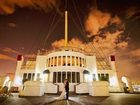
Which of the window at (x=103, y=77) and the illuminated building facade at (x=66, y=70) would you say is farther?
the window at (x=103, y=77)

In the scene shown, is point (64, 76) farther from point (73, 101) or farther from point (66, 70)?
point (73, 101)

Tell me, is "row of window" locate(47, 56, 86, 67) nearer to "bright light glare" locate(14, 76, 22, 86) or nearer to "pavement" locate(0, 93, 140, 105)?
"bright light glare" locate(14, 76, 22, 86)

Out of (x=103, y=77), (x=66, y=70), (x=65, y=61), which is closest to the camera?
(x=66, y=70)

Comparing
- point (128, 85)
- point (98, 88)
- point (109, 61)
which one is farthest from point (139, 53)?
point (98, 88)

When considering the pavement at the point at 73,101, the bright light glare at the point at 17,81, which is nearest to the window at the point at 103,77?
the pavement at the point at 73,101

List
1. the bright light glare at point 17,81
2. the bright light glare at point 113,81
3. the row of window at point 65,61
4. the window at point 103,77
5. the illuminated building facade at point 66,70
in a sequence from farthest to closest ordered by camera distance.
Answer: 1. the bright light glare at point 17,81
2. the bright light glare at point 113,81
3. the window at point 103,77
4. the row of window at point 65,61
5. the illuminated building facade at point 66,70

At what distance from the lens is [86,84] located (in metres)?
19.9

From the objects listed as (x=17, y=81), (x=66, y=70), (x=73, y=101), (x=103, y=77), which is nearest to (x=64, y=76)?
(x=66, y=70)

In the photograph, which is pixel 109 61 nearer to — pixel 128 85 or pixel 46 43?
pixel 128 85

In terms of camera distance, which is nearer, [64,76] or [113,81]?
[64,76]

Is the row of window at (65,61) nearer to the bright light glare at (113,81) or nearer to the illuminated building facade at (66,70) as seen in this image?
the illuminated building facade at (66,70)

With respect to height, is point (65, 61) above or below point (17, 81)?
above

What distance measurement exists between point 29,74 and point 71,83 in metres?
11.1

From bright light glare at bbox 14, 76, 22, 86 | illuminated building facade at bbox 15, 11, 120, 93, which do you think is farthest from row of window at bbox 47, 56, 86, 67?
bright light glare at bbox 14, 76, 22, 86
